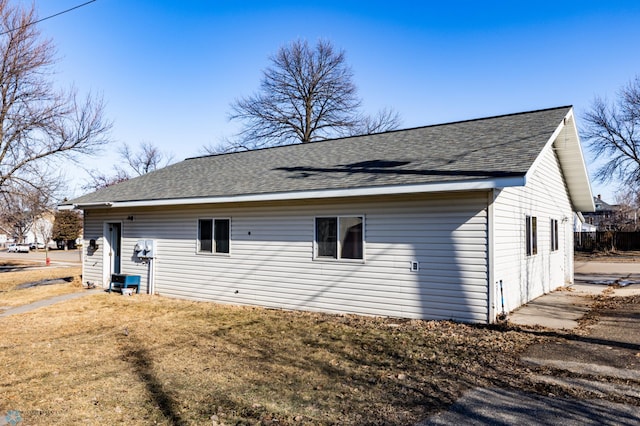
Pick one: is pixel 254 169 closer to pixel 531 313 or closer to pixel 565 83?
pixel 531 313

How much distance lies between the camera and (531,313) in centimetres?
898

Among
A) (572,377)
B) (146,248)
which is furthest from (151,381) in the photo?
(146,248)

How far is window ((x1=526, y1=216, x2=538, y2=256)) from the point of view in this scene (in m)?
10.4

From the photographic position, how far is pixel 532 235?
10.8m

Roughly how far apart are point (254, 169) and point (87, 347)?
703cm

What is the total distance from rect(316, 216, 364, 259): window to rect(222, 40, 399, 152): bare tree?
20322mm

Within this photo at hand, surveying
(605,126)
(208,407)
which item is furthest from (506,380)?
(605,126)

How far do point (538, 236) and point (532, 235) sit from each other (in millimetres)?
756

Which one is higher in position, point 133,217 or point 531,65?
point 531,65

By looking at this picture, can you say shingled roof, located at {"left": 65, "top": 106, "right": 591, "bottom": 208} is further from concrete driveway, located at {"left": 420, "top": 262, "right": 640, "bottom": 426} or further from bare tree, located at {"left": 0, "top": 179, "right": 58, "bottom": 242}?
bare tree, located at {"left": 0, "top": 179, "right": 58, "bottom": 242}

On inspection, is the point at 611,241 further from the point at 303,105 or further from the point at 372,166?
the point at 372,166

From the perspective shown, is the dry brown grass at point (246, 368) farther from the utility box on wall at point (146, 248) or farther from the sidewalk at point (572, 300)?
the utility box on wall at point (146, 248)

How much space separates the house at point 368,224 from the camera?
26.2 ft

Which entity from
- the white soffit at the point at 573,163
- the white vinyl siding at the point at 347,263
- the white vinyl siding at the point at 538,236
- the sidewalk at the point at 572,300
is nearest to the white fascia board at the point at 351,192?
the white vinyl siding at the point at 347,263
